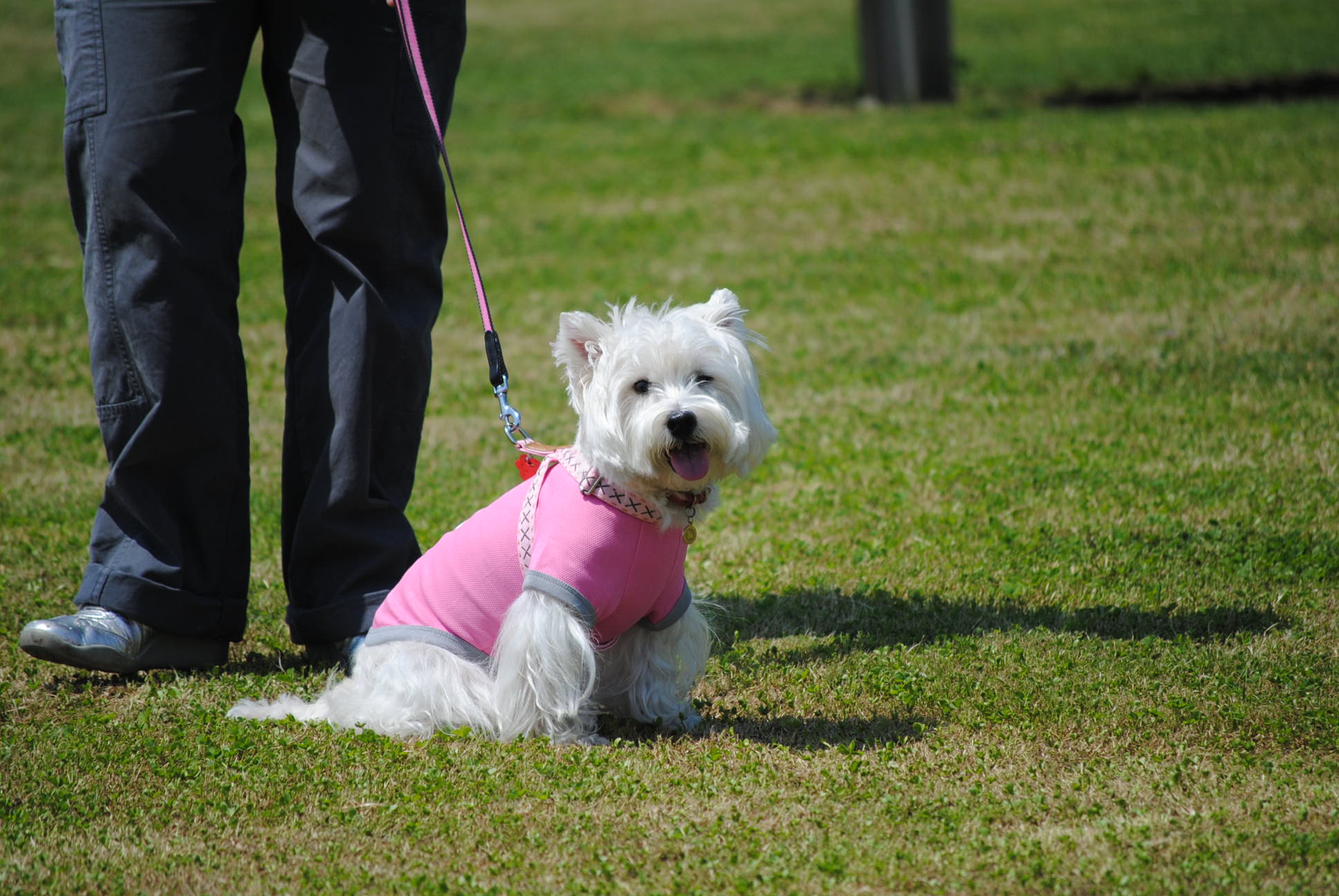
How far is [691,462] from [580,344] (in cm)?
43

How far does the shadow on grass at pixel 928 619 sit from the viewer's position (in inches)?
162

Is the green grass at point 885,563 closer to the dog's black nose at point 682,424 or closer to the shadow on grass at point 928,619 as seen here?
the shadow on grass at point 928,619

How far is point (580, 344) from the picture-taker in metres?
3.34

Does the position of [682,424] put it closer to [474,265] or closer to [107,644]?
[474,265]

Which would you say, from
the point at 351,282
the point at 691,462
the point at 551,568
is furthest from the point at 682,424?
the point at 351,282

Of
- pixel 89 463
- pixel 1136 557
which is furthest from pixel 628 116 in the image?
pixel 1136 557

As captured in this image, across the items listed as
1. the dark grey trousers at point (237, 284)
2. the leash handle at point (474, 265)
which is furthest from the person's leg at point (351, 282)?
the leash handle at point (474, 265)

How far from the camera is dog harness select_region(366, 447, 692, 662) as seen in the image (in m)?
3.28

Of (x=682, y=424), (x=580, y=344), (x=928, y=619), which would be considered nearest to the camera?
(x=682, y=424)

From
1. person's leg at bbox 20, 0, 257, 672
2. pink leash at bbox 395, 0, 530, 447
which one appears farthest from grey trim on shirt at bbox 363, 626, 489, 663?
person's leg at bbox 20, 0, 257, 672

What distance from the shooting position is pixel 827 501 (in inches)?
213

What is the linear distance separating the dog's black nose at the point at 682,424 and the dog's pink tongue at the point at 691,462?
0.18ft

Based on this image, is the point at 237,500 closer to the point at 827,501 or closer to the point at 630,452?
the point at 630,452

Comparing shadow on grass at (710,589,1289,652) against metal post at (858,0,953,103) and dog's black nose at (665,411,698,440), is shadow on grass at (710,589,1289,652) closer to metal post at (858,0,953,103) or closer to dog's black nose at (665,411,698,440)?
dog's black nose at (665,411,698,440)
